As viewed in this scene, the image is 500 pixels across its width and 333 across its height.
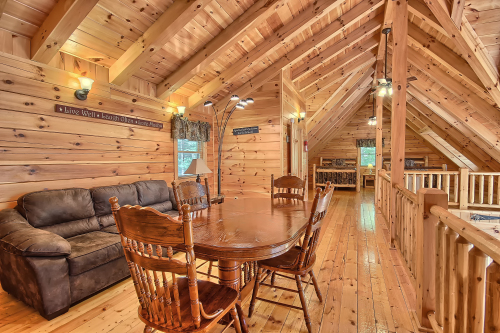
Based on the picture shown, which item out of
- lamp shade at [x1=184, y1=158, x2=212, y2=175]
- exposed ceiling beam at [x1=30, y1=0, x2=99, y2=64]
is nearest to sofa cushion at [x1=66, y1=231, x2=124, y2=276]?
lamp shade at [x1=184, y1=158, x2=212, y2=175]

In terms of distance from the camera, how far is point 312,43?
14.1ft

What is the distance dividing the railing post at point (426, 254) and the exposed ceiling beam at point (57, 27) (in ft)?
9.80

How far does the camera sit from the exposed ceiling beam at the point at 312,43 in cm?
387

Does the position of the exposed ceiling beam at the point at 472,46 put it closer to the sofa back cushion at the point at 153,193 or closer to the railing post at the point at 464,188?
the railing post at the point at 464,188

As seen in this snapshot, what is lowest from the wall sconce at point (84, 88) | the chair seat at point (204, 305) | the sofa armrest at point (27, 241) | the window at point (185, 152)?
the chair seat at point (204, 305)

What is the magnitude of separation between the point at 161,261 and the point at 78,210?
7.04ft

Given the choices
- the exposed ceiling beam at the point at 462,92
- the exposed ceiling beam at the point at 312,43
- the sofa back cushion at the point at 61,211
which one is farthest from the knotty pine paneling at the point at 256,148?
the sofa back cushion at the point at 61,211

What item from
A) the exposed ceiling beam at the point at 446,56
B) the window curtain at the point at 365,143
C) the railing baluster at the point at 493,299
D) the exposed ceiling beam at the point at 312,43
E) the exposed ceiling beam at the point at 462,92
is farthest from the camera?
the window curtain at the point at 365,143

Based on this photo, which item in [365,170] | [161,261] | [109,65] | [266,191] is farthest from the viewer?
[365,170]

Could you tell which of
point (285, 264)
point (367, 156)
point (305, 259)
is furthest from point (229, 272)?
point (367, 156)

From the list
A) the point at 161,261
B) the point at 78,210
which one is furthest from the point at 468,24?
the point at 78,210

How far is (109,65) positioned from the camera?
10.5 feet

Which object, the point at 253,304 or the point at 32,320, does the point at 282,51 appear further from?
the point at 32,320

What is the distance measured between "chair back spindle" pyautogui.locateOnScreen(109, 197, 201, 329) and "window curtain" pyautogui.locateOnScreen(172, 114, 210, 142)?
127 inches
